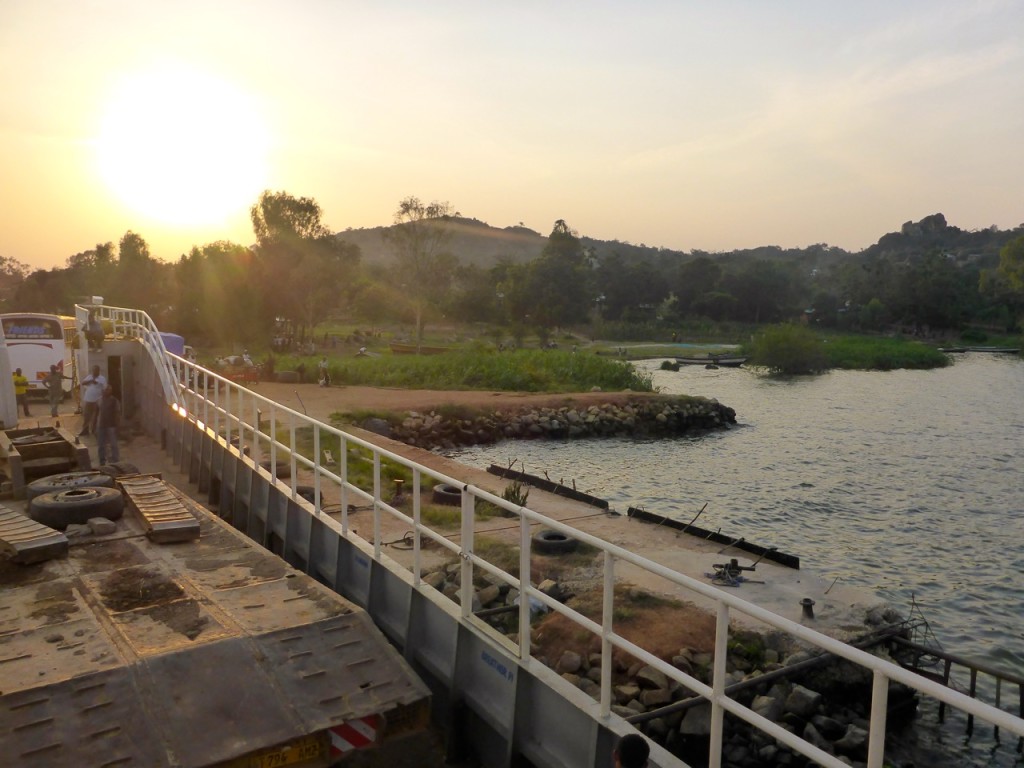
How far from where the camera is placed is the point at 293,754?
17.4ft

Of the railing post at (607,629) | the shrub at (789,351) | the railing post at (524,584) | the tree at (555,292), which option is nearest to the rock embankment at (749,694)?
the railing post at (524,584)

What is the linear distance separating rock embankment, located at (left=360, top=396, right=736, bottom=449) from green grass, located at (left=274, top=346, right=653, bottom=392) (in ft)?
18.0

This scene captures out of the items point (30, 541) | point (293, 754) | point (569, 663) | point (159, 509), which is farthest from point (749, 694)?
point (30, 541)

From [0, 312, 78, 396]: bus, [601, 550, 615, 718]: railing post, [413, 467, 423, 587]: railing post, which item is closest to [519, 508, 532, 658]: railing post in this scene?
[601, 550, 615, 718]: railing post

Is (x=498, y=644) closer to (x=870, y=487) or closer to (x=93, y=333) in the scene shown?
(x=93, y=333)

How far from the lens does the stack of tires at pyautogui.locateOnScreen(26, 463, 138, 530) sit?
8.87m

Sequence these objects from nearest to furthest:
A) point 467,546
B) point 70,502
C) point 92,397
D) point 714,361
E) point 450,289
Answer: point 467,546, point 70,502, point 92,397, point 714,361, point 450,289

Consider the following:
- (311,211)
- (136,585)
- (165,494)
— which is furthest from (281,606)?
(311,211)

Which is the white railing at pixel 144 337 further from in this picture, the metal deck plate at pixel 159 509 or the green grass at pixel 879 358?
the green grass at pixel 879 358

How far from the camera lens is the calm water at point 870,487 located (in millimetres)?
16406

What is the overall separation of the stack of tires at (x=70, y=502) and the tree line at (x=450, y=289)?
4864cm

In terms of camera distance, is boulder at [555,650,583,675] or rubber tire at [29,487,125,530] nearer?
rubber tire at [29,487,125,530]

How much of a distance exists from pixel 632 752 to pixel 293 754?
7.60ft

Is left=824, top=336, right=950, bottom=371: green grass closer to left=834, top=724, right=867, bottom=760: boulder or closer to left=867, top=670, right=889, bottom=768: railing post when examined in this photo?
left=834, top=724, right=867, bottom=760: boulder
